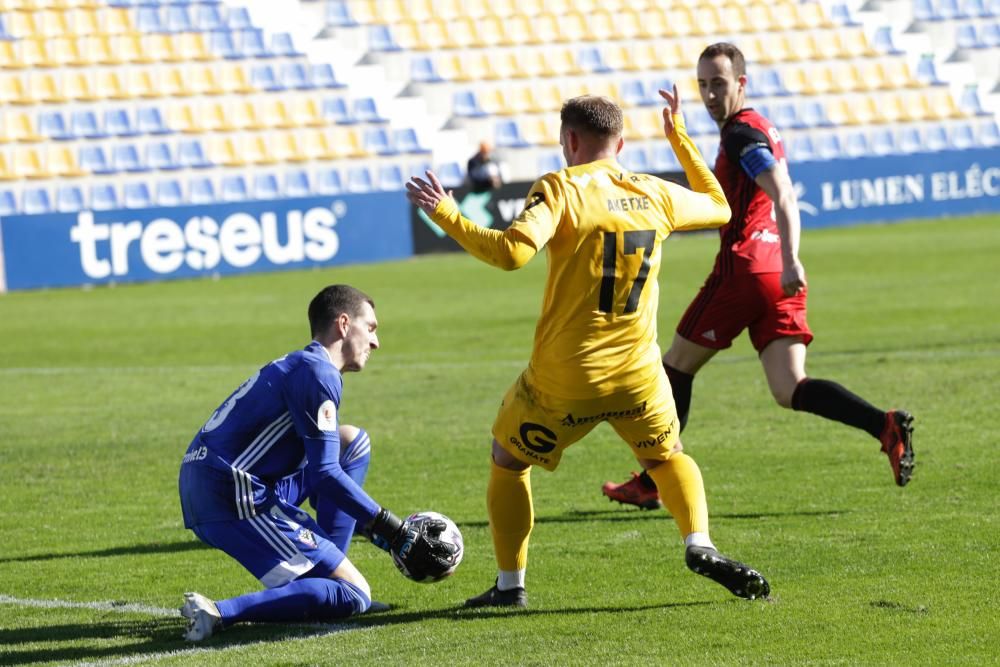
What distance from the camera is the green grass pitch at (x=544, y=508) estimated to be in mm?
5246

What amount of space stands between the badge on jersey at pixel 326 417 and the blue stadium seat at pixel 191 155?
22.1 metres

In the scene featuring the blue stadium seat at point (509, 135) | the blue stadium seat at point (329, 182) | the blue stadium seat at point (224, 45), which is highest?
the blue stadium seat at point (224, 45)

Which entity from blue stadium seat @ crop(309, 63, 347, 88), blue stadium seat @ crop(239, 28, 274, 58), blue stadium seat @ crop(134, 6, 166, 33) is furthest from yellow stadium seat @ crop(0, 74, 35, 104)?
blue stadium seat @ crop(309, 63, 347, 88)

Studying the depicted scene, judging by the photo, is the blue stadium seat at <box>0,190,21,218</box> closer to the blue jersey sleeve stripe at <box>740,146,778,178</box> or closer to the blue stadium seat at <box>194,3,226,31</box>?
the blue stadium seat at <box>194,3,226,31</box>

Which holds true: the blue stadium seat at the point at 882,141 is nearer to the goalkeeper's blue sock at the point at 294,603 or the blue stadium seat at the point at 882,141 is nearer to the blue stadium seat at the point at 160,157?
the blue stadium seat at the point at 160,157

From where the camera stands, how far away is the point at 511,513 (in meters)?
5.70

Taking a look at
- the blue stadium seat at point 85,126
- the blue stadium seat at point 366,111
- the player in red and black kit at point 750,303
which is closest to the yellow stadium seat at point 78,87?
the blue stadium seat at point 85,126

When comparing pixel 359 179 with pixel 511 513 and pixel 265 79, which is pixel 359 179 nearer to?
pixel 265 79

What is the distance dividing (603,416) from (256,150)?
22.5 meters

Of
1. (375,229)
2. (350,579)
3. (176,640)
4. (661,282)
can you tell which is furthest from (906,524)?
(375,229)

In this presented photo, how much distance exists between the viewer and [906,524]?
22.5 ft

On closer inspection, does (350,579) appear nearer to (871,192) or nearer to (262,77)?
(262,77)

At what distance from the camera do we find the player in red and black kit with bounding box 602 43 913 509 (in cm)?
700

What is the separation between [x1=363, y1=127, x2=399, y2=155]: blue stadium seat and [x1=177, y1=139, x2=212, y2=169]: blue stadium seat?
303 cm
